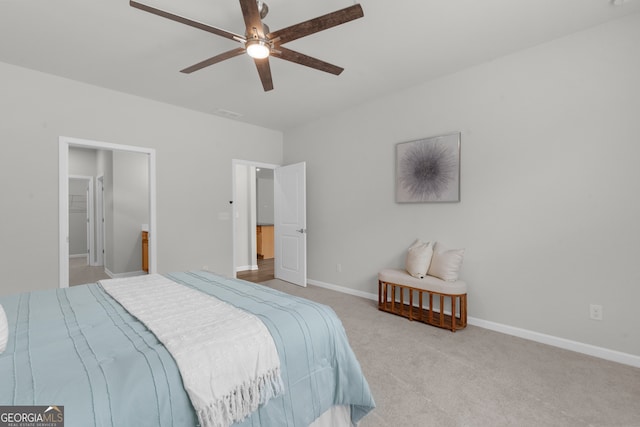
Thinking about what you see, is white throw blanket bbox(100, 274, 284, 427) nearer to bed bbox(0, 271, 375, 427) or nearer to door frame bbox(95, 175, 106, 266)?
bed bbox(0, 271, 375, 427)

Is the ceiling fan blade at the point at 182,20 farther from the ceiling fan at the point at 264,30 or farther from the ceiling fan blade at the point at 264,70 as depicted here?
the ceiling fan blade at the point at 264,70

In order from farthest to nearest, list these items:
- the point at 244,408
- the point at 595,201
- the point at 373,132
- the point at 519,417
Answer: the point at 373,132 < the point at 595,201 < the point at 519,417 < the point at 244,408

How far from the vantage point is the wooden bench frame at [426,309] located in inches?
114

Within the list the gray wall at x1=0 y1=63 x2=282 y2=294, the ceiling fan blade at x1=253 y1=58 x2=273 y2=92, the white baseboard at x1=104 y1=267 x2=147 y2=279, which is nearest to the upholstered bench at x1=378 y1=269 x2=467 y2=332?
the ceiling fan blade at x1=253 y1=58 x2=273 y2=92

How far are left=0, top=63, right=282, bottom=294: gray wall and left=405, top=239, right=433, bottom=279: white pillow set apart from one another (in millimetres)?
2818

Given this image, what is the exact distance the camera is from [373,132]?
394cm

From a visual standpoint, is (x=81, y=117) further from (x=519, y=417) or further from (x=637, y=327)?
(x=637, y=327)

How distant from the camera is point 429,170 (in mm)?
3346

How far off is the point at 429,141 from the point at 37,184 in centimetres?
434

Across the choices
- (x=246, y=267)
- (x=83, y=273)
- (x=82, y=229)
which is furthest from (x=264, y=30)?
(x=82, y=229)

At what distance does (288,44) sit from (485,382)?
3.13m

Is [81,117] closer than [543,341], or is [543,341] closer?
[543,341]

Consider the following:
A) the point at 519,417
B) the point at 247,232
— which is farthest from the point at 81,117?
the point at 519,417

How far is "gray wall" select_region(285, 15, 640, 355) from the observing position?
2.29 m
